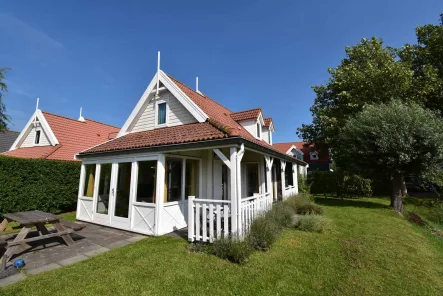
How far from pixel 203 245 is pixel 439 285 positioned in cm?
528

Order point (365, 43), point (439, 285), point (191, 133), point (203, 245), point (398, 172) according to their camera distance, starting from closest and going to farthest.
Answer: point (439, 285)
point (203, 245)
point (191, 133)
point (398, 172)
point (365, 43)

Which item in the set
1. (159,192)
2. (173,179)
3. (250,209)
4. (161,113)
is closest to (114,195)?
(159,192)

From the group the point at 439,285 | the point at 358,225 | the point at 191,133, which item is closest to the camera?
the point at 439,285

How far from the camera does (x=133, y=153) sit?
8055 mm

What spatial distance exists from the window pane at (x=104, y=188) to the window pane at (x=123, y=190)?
2.17ft

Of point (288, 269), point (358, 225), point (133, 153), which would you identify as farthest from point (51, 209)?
point (358, 225)

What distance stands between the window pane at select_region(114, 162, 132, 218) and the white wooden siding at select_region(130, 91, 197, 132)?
110 inches

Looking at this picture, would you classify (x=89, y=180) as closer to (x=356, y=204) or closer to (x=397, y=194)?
(x=356, y=204)

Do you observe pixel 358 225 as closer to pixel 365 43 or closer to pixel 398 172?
pixel 398 172

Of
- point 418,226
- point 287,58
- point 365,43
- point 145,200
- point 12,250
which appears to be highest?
point 365,43

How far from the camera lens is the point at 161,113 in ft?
33.7

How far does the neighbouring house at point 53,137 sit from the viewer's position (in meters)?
14.2

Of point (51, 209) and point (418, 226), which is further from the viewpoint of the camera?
point (51, 209)

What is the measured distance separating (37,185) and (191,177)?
8228 millimetres
